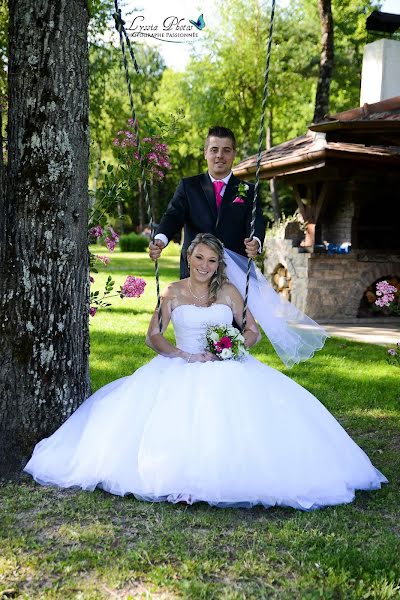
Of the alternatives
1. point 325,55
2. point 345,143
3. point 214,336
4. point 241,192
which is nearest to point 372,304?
point 345,143

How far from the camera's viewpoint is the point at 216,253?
410 cm

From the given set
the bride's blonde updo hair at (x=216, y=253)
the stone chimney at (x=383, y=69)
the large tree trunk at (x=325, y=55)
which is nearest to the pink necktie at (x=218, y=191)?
the bride's blonde updo hair at (x=216, y=253)

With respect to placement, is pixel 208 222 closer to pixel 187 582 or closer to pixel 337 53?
pixel 187 582

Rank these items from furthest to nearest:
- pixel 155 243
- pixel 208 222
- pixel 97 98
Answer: pixel 97 98, pixel 208 222, pixel 155 243

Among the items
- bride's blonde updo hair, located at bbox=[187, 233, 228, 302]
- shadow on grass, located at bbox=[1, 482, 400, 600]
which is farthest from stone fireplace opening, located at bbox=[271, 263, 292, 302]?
shadow on grass, located at bbox=[1, 482, 400, 600]

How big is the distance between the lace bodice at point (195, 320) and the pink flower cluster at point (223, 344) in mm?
222

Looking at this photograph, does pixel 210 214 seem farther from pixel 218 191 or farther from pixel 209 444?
pixel 209 444

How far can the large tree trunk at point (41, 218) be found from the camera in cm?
368

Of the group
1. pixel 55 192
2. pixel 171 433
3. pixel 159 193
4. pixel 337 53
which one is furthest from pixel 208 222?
pixel 159 193

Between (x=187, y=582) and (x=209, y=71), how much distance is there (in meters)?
24.1

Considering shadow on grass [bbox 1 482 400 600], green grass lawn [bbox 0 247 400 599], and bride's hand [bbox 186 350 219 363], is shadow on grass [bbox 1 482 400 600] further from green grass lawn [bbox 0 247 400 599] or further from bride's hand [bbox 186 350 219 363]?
bride's hand [bbox 186 350 219 363]

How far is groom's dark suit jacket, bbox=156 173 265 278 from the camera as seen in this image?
4508mm

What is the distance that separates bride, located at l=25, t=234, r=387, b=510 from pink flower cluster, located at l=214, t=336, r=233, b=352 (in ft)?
0.29

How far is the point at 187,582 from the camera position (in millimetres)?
2648
